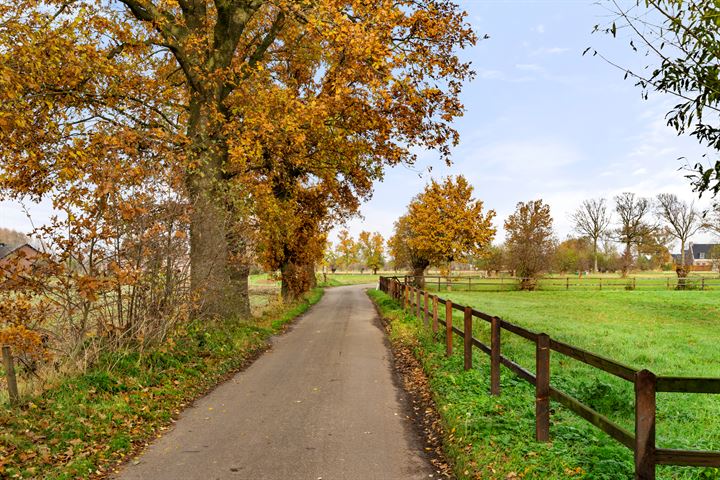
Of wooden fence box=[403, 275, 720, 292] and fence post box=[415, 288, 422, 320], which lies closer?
fence post box=[415, 288, 422, 320]

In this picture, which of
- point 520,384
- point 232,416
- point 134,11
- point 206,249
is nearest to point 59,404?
point 232,416

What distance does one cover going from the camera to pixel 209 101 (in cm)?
1321

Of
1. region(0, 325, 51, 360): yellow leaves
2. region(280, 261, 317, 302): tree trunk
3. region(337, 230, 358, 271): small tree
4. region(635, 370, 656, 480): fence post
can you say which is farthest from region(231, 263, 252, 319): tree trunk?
region(337, 230, 358, 271): small tree

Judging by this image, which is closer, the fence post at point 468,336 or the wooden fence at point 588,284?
the fence post at point 468,336

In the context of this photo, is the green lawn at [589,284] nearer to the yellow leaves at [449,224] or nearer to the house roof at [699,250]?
the yellow leaves at [449,224]

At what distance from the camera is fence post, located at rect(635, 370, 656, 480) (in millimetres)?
3494

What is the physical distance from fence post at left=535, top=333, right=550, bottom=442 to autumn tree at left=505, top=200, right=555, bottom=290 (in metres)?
40.1

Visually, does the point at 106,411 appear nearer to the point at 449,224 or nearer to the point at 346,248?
the point at 449,224

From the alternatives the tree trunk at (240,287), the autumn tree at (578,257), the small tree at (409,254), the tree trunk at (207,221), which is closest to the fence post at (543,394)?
the tree trunk at (207,221)

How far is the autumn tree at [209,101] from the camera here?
30.6ft

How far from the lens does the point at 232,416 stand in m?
7.02

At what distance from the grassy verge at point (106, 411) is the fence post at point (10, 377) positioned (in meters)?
0.21

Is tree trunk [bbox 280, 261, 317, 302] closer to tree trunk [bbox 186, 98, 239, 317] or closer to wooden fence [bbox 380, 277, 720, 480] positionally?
tree trunk [bbox 186, 98, 239, 317]

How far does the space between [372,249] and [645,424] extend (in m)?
120
